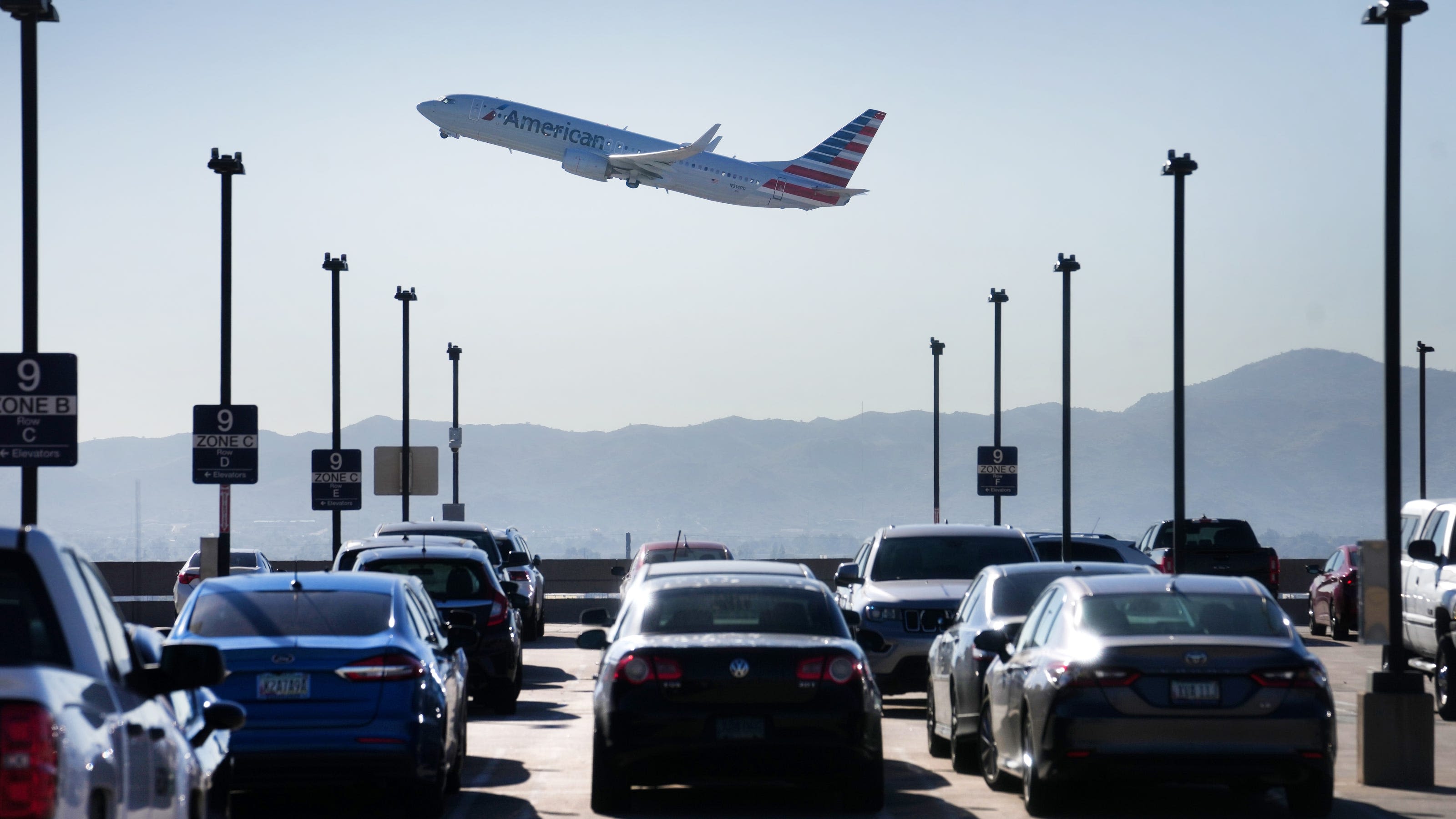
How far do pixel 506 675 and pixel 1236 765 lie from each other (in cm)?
1010

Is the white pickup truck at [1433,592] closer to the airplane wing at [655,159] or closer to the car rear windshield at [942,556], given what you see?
the car rear windshield at [942,556]

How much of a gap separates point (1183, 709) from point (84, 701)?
745cm

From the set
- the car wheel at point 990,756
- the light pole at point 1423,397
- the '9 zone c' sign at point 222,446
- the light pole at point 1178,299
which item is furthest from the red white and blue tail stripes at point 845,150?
the car wheel at point 990,756

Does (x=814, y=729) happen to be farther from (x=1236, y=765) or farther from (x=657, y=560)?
(x=657, y=560)

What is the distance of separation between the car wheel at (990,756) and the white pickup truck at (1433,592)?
6.45 metres

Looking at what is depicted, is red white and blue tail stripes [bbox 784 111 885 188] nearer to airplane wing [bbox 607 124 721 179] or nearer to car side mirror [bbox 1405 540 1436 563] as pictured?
airplane wing [bbox 607 124 721 179]

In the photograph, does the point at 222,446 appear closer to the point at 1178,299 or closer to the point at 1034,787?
the point at 1178,299

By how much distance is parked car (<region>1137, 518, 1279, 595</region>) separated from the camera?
112ft

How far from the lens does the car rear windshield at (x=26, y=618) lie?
20.1 feet

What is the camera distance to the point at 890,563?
848 inches

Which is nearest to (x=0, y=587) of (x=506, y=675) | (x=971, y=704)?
(x=971, y=704)

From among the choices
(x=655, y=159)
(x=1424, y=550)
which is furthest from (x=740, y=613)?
(x=655, y=159)

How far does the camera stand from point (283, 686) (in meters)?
12.0

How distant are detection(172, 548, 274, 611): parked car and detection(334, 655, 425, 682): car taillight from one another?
15.6m
